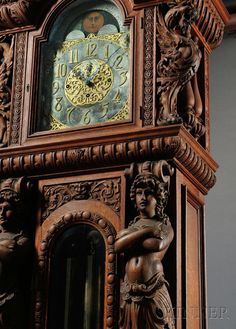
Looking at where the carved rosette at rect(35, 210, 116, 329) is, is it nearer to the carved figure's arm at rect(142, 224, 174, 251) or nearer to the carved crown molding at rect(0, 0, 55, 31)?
the carved figure's arm at rect(142, 224, 174, 251)

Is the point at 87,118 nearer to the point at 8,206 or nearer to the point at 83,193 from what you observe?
the point at 83,193

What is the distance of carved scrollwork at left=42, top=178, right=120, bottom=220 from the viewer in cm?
258

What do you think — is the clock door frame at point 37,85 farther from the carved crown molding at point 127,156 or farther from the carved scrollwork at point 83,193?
the carved scrollwork at point 83,193

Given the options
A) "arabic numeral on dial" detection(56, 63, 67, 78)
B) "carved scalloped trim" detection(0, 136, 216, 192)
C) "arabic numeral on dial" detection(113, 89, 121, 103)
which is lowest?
"carved scalloped trim" detection(0, 136, 216, 192)

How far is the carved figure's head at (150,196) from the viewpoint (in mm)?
2449

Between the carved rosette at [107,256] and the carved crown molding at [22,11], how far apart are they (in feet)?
2.47

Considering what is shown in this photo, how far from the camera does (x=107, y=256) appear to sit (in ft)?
8.26

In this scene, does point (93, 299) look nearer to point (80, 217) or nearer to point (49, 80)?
point (80, 217)

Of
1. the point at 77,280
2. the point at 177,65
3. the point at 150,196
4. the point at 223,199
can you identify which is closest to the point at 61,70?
the point at 177,65

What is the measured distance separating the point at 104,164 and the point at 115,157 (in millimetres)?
53

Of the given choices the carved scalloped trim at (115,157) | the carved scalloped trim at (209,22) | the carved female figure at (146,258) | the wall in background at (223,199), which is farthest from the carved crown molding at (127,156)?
the wall in background at (223,199)

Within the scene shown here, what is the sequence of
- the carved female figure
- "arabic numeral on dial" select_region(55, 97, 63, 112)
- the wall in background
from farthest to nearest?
the wall in background
"arabic numeral on dial" select_region(55, 97, 63, 112)
the carved female figure

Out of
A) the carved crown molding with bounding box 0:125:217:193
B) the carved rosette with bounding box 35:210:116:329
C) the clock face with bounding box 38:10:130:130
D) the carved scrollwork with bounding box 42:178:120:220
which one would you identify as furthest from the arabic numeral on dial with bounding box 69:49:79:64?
the carved rosette with bounding box 35:210:116:329

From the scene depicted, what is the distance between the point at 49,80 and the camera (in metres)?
2.86
